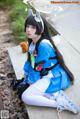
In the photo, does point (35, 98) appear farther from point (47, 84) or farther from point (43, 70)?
point (43, 70)

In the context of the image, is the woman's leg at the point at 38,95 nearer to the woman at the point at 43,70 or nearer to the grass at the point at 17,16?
the woman at the point at 43,70

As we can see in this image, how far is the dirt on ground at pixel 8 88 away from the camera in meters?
2.65

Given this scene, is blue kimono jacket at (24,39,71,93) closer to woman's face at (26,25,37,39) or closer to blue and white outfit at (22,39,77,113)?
blue and white outfit at (22,39,77,113)

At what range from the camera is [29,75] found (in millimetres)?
2760

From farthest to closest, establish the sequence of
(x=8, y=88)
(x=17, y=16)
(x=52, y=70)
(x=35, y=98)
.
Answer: (x=17, y=16) → (x=8, y=88) → (x=52, y=70) → (x=35, y=98)

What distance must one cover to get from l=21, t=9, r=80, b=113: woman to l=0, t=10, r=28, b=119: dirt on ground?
175 millimetres

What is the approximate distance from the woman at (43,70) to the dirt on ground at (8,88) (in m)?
0.17

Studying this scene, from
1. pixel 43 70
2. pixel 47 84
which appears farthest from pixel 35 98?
pixel 43 70

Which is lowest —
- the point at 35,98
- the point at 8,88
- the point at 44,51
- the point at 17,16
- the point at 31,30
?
the point at 17,16

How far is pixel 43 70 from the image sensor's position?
2.62 meters

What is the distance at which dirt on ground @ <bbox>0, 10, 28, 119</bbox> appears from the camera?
2.65 metres

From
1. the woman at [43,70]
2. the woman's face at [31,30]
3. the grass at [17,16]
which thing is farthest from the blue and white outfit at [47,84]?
the grass at [17,16]

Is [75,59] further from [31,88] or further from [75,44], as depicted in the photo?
[31,88]

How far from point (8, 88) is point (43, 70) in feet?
2.06
